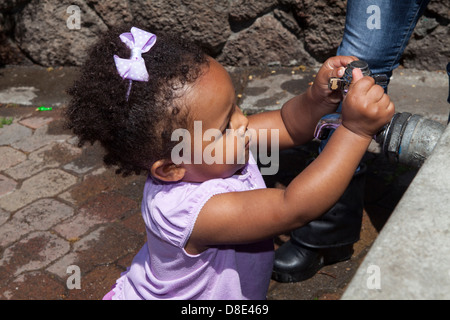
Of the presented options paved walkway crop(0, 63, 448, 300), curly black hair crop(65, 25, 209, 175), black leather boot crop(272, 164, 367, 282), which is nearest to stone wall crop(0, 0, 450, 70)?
paved walkway crop(0, 63, 448, 300)

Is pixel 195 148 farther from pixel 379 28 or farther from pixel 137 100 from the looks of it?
pixel 379 28

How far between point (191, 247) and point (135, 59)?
2.00 ft

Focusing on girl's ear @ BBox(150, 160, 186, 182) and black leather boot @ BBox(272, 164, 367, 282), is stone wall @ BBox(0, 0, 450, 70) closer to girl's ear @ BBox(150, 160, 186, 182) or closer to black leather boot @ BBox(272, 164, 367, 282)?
black leather boot @ BBox(272, 164, 367, 282)

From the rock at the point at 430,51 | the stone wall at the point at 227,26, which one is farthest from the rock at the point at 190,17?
the rock at the point at 430,51

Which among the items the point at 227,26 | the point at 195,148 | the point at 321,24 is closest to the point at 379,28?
the point at 195,148

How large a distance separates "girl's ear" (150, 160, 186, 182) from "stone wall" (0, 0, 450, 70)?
2.65 m

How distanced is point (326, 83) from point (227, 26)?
264 centimetres

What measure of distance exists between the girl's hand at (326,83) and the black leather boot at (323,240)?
651mm

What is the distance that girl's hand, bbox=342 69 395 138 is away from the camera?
1.46 meters

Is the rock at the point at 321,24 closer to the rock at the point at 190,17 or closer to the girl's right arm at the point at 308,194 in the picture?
the rock at the point at 190,17

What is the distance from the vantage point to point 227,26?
4.34 meters

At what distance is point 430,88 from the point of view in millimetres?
3881
